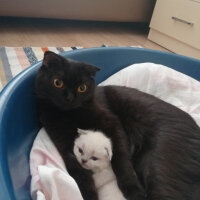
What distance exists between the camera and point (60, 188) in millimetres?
762

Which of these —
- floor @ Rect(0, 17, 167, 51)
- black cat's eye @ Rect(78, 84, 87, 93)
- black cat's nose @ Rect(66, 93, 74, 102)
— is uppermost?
black cat's eye @ Rect(78, 84, 87, 93)

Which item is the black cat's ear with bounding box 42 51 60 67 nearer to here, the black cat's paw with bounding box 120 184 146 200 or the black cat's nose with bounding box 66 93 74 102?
the black cat's nose with bounding box 66 93 74 102

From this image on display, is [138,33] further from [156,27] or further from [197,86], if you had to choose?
[197,86]

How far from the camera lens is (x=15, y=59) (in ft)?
5.76

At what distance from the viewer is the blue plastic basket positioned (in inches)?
29.6

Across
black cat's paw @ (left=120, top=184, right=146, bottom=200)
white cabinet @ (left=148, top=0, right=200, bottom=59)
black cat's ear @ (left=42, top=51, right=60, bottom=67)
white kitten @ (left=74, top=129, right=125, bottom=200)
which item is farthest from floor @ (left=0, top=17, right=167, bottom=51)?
black cat's paw @ (left=120, top=184, right=146, bottom=200)

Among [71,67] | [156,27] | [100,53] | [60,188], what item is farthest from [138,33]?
[60,188]

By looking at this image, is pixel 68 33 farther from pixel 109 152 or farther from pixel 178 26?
pixel 109 152

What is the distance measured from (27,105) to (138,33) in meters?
2.15

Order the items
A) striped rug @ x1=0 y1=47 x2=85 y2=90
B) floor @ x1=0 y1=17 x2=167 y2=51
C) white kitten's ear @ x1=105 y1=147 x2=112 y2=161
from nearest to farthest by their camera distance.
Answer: white kitten's ear @ x1=105 y1=147 x2=112 y2=161 < striped rug @ x1=0 y1=47 x2=85 y2=90 < floor @ x1=0 y1=17 x2=167 y2=51

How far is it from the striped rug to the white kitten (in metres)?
0.78

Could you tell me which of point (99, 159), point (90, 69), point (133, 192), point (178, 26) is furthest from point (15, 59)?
point (178, 26)

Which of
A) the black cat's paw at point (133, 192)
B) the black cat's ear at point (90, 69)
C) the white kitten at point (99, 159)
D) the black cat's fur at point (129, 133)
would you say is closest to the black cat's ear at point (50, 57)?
the black cat's fur at point (129, 133)

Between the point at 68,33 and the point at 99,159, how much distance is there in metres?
1.85
